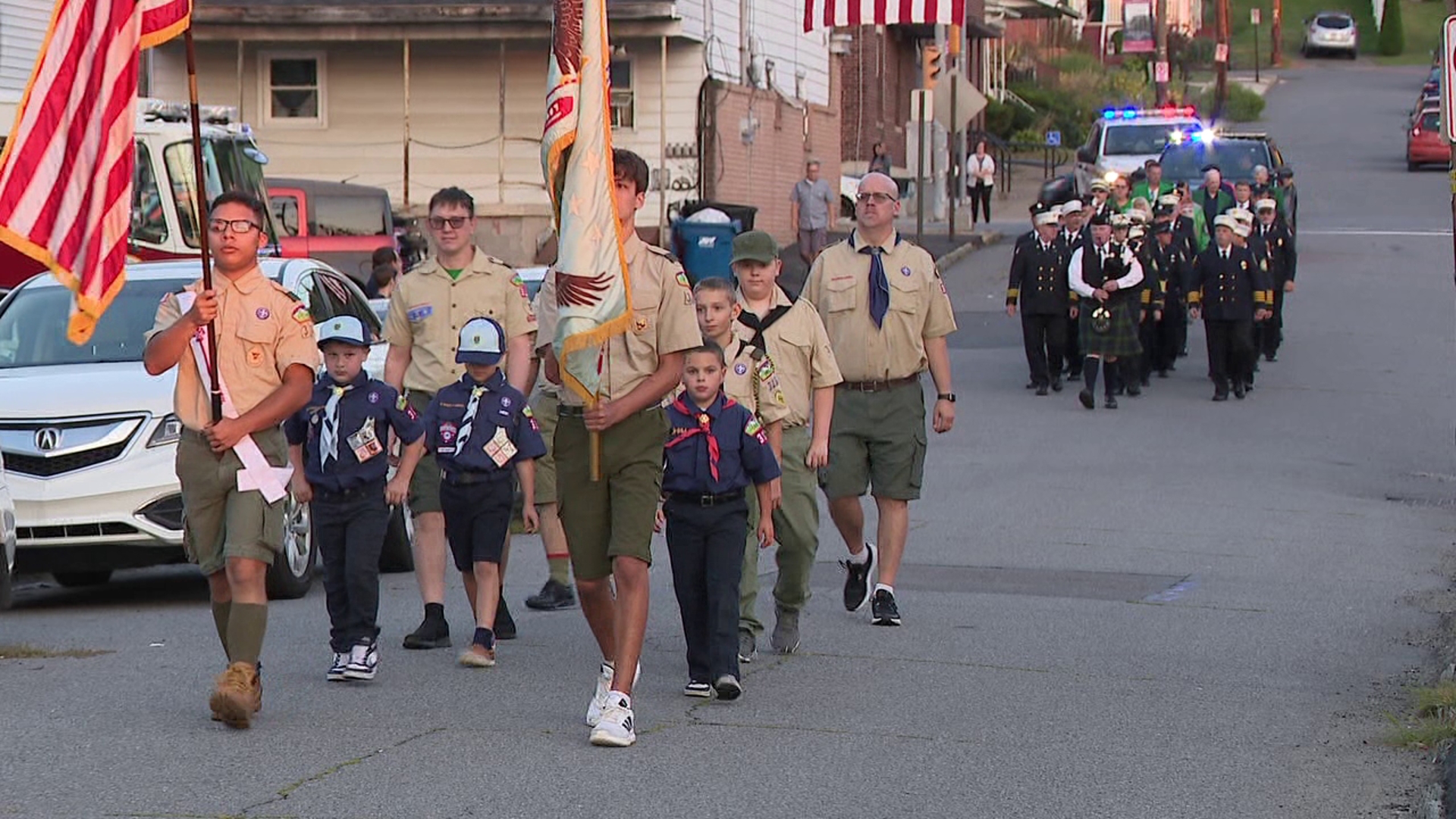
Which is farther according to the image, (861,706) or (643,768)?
(861,706)

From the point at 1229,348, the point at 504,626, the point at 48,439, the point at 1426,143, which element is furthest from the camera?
the point at 1426,143

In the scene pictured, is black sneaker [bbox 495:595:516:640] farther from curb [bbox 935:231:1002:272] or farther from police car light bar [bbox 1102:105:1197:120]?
police car light bar [bbox 1102:105:1197:120]

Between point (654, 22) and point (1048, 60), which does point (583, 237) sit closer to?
point (654, 22)

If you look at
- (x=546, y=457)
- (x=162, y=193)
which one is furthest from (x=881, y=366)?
(x=162, y=193)

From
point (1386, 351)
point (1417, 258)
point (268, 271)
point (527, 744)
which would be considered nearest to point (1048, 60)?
point (1417, 258)

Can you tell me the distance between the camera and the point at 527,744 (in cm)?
750

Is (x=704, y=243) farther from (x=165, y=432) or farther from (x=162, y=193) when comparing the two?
(x=165, y=432)

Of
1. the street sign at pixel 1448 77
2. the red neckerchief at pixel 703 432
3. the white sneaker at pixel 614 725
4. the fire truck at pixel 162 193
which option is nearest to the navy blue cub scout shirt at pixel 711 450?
the red neckerchief at pixel 703 432

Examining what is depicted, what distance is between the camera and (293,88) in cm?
3381

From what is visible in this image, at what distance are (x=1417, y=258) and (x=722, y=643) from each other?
28.2 meters

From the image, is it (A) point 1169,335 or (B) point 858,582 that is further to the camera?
(A) point 1169,335

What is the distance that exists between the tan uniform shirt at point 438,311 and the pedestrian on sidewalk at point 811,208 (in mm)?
23255

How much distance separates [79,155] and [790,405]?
3296 mm

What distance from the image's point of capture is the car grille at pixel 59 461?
36.1 ft
